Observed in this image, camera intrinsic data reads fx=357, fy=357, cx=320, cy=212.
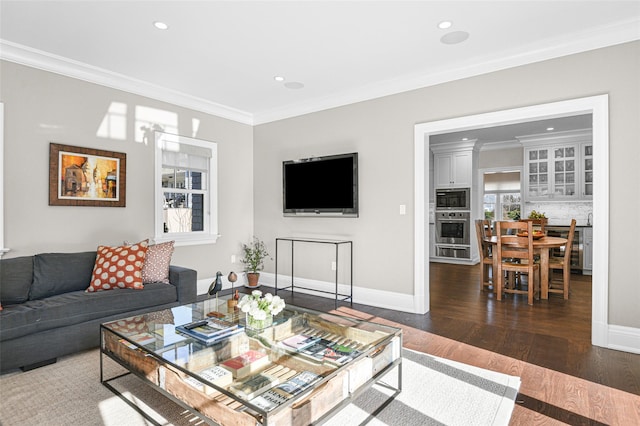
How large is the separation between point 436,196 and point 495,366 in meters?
5.89

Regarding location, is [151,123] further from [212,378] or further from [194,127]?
[212,378]

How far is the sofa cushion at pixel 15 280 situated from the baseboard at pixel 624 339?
4868 millimetres

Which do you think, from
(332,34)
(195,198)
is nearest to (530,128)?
(332,34)

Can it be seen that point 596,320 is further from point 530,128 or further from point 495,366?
point 530,128

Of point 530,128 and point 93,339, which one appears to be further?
point 530,128

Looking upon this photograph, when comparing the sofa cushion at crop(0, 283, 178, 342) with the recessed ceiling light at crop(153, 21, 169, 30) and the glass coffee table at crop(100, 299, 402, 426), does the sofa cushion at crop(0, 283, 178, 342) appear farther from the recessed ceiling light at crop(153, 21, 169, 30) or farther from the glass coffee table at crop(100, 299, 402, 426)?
the recessed ceiling light at crop(153, 21, 169, 30)

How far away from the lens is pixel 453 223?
791cm

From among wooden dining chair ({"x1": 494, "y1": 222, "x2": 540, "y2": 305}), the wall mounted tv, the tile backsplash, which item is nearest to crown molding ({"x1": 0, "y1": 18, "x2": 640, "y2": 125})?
the wall mounted tv

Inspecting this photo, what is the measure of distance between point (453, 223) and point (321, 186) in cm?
431

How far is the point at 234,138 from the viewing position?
17.6 feet

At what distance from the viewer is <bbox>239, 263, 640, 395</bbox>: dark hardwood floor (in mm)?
2658

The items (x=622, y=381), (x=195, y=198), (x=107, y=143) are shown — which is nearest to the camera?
(x=622, y=381)

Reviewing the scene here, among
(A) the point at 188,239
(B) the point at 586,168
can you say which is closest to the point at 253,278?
(A) the point at 188,239

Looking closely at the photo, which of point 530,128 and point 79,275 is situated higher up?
point 530,128
